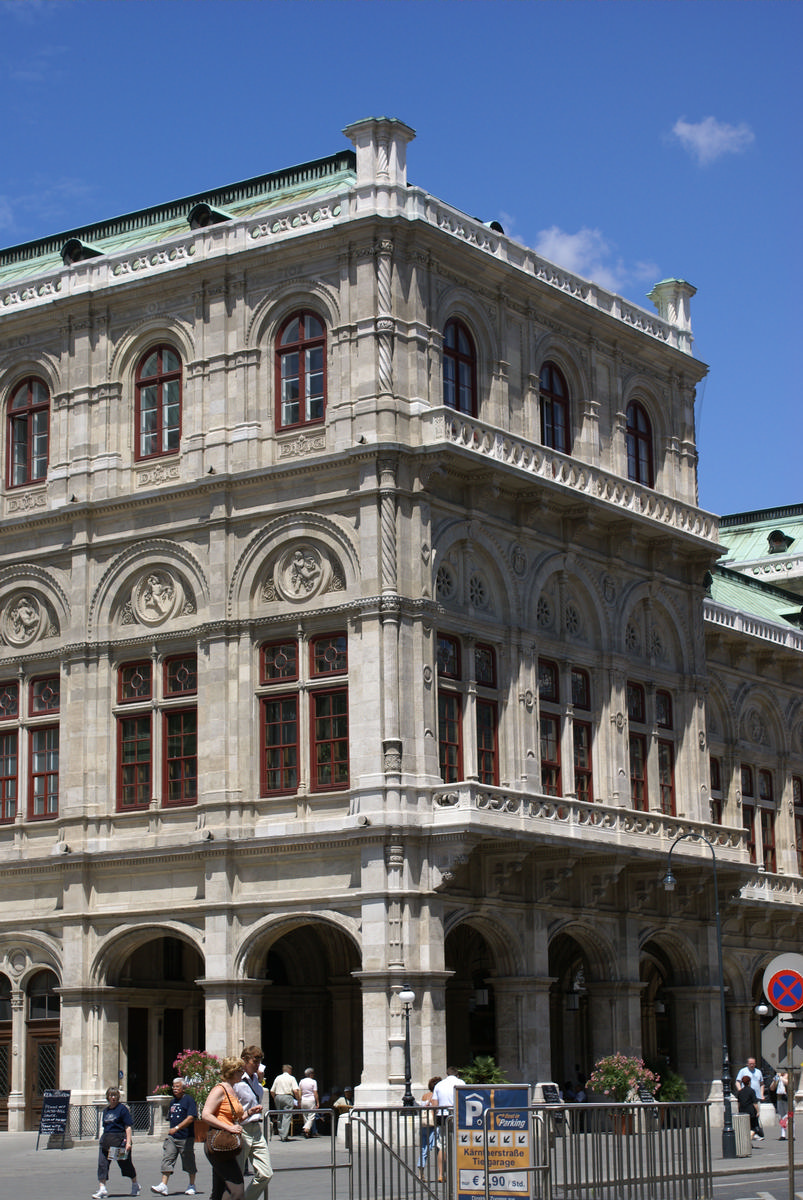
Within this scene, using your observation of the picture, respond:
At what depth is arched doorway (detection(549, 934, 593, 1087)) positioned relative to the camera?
5109cm

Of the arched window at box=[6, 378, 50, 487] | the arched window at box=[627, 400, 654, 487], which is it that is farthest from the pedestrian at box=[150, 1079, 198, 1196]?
the arched window at box=[627, 400, 654, 487]

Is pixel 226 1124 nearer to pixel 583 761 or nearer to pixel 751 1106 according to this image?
pixel 751 1106

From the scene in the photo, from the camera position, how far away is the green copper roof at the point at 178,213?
4741cm

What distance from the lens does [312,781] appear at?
42.6m

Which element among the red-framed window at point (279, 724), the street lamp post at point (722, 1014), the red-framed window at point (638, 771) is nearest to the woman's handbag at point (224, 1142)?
the street lamp post at point (722, 1014)

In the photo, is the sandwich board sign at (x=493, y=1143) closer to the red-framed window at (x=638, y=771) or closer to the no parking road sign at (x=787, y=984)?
the no parking road sign at (x=787, y=984)

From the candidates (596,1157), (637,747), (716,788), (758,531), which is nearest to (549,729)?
(637,747)

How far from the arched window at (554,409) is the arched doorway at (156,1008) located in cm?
1579

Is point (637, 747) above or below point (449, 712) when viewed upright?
below

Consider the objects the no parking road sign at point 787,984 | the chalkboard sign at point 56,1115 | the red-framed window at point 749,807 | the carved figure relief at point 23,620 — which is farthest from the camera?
the red-framed window at point 749,807

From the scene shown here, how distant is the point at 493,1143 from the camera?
870 inches

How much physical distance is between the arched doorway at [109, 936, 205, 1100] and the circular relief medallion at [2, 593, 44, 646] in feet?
27.1

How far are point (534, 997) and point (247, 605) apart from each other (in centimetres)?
1125

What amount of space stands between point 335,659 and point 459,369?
26.3 feet
